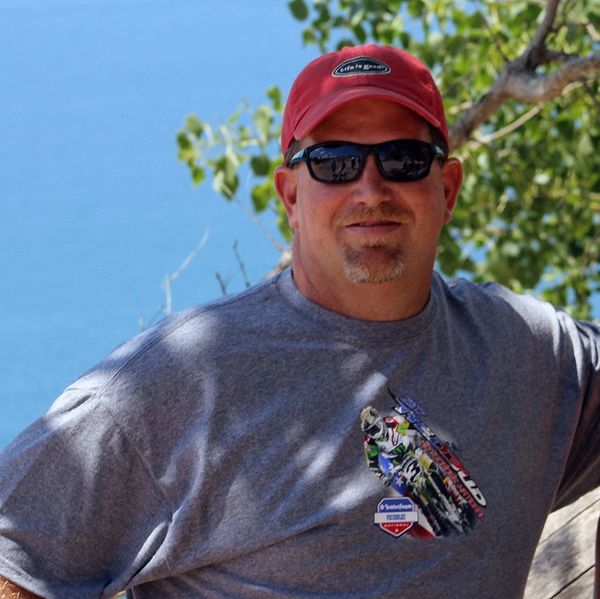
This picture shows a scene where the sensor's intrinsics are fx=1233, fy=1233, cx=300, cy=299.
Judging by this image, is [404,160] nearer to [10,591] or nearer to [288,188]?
[288,188]

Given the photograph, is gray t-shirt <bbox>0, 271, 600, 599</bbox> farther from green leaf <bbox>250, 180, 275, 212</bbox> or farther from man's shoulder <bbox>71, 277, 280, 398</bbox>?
green leaf <bbox>250, 180, 275, 212</bbox>

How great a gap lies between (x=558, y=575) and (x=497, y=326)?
0.47 m

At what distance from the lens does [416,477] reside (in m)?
1.66

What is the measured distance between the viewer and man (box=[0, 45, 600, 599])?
160 cm

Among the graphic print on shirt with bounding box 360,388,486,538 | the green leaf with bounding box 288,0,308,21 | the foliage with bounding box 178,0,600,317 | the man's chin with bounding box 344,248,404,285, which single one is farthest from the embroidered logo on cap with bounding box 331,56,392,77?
the green leaf with bounding box 288,0,308,21

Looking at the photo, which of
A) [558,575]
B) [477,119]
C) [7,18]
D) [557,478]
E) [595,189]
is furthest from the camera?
[7,18]

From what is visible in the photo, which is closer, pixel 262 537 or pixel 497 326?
pixel 262 537

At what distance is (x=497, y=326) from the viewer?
1849 mm

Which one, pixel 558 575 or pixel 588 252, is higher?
pixel 558 575

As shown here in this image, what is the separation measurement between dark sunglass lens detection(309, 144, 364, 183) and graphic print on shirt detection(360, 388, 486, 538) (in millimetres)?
310

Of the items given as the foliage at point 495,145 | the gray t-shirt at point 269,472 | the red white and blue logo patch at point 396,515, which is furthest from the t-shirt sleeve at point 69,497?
the foliage at point 495,145

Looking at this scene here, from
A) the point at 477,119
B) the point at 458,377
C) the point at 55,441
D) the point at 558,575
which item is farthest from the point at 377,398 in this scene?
the point at 477,119

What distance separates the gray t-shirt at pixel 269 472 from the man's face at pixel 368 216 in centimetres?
8

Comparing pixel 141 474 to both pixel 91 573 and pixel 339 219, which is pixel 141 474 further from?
pixel 339 219
